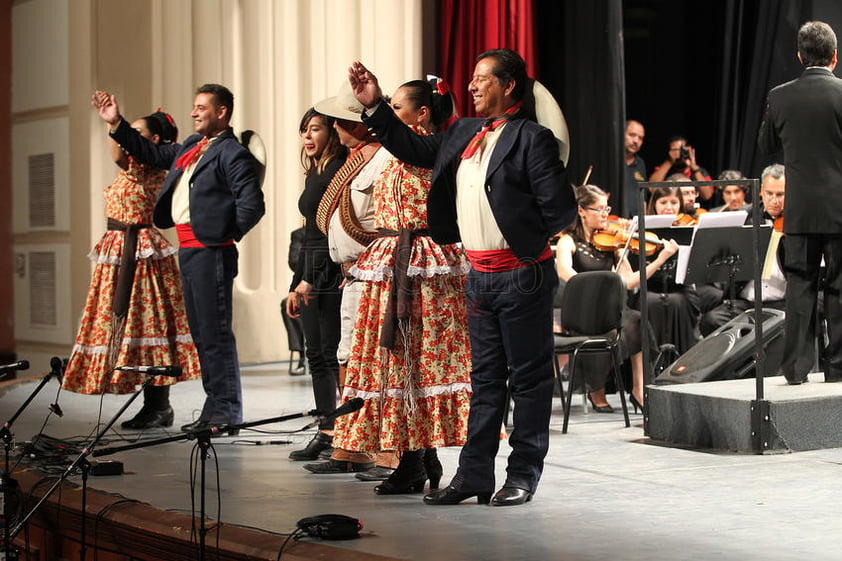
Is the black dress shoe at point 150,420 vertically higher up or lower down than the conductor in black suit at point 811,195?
lower down

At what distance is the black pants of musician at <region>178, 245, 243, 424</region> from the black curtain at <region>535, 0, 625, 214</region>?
3.78 m

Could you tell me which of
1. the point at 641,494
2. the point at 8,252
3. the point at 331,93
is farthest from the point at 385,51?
the point at 641,494

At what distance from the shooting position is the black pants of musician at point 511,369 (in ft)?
11.7

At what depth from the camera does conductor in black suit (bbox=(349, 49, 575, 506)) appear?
140 inches

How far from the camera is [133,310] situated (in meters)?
5.41

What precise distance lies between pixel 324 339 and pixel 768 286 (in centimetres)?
275

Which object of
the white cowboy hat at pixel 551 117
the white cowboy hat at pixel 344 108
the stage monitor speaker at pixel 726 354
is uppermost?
the white cowboy hat at pixel 344 108

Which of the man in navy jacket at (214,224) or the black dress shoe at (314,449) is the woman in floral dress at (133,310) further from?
the black dress shoe at (314,449)

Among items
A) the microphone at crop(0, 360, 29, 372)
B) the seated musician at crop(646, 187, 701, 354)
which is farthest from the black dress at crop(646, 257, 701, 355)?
the microphone at crop(0, 360, 29, 372)

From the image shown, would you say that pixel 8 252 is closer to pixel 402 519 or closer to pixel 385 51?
pixel 385 51

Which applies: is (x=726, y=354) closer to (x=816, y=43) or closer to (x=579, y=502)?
(x=816, y=43)

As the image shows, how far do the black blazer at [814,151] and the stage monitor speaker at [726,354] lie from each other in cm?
61

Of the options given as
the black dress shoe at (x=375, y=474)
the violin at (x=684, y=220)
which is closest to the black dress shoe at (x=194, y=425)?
the black dress shoe at (x=375, y=474)

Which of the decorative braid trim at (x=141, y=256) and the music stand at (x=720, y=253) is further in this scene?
the music stand at (x=720, y=253)
